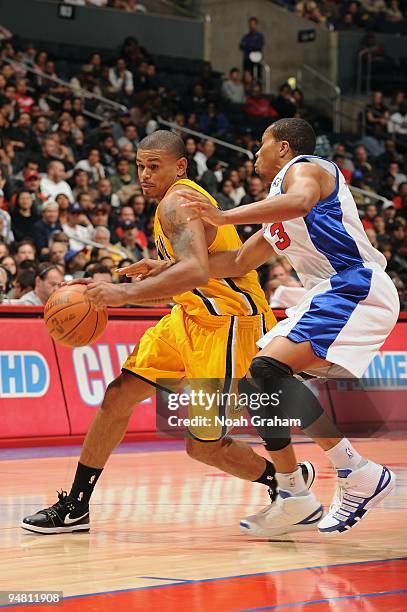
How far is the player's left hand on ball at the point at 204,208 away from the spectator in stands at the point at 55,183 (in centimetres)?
919

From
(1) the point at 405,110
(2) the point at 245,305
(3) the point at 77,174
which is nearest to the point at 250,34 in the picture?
(1) the point at 405,110

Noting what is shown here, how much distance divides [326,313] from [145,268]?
36.4 inches

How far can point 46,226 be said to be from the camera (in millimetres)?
13234

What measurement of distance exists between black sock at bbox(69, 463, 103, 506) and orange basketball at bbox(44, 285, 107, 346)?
79 cm

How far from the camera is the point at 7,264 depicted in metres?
11.2

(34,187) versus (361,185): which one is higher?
(34,187)

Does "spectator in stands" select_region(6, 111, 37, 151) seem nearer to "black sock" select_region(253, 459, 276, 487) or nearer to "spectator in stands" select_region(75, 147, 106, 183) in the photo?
"spectator in stands" select_region(75, 147, 106, 183)

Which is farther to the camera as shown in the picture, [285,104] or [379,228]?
[285,104]

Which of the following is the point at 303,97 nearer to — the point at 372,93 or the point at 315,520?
the point at 372,93

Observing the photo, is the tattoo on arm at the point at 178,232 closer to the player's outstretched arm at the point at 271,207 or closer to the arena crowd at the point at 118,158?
the player's outstretched arm at the point at 271,207

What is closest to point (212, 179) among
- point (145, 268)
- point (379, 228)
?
point (379, 228)

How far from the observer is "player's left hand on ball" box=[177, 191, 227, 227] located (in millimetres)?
4898

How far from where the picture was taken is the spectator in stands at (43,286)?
10.4 m

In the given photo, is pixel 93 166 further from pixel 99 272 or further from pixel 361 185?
pixel 361 185
